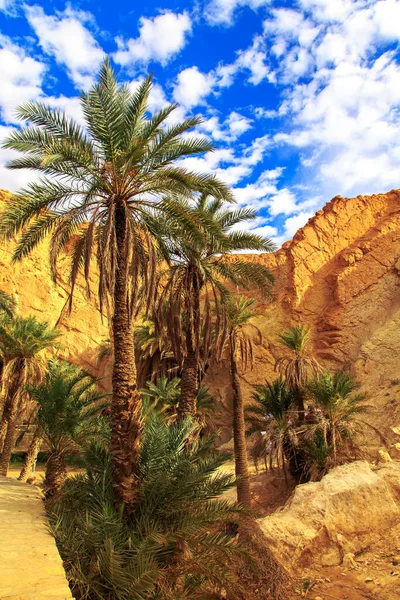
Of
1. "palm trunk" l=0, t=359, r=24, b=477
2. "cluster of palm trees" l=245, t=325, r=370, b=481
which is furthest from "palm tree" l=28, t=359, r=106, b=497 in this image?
"cluster of palm trees" l=245, t=325, r=370, b=481

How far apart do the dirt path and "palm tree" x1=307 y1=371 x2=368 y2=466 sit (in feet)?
36.4

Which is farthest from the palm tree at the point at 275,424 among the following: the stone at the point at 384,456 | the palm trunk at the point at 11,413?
the palm trunk at the point at 11,413

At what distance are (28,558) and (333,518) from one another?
793 centimetres

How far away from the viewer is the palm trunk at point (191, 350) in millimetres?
13383

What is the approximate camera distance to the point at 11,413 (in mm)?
19328

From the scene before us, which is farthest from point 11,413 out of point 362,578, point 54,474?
point 362,578

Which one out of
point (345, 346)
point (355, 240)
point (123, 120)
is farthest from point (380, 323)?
point (123, 120)

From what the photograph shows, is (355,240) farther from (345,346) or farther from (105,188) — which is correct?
(105,188)

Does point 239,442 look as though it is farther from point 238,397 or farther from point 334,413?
point 334,413

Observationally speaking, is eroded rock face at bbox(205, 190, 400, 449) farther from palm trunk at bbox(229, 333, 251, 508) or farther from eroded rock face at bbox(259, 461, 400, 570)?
eroded rock face at bbox(259, 461, 400, 570)

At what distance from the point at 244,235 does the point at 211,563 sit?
395 inches

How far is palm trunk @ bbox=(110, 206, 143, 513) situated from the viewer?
812 cm

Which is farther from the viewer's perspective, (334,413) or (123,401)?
(334,413)

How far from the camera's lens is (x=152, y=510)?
7922 mm
